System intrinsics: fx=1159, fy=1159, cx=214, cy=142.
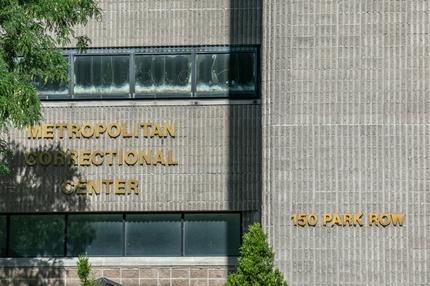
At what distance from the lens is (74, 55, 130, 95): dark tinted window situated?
2994cm

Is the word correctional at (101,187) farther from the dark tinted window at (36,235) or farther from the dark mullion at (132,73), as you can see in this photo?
the dark mullion at (132,73)

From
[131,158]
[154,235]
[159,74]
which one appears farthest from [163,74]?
[154,235]

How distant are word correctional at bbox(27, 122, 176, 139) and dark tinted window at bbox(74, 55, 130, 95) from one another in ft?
2.94

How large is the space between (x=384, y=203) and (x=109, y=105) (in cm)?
765

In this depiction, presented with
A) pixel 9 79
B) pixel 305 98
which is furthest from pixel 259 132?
pixel 9 79

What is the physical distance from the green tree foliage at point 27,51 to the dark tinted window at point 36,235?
160 inches

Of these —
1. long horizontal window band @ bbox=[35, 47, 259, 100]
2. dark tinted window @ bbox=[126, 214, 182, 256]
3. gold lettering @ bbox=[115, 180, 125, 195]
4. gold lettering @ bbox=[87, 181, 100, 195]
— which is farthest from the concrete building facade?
gold lettering @ bbox=[87, 181, 100, 195]

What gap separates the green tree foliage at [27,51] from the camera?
23297 millimetres

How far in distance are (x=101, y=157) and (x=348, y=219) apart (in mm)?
6847

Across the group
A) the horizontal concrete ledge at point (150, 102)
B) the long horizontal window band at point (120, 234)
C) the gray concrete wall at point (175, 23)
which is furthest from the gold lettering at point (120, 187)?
the gray concrete wall at point (175, 23)

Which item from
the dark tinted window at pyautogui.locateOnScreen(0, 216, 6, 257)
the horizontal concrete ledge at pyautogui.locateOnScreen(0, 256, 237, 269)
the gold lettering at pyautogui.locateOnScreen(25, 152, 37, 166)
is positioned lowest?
the horizontal concrete ledge at pyautogui.locateOnScreen(0, 256, 237, 269)

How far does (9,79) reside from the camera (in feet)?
76.0

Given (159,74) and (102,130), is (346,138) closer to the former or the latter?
(159,74)

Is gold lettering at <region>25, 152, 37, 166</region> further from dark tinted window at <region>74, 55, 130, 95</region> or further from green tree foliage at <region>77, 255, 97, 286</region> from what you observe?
green tree foliage at <region>77, 255, 97, 286</region>
